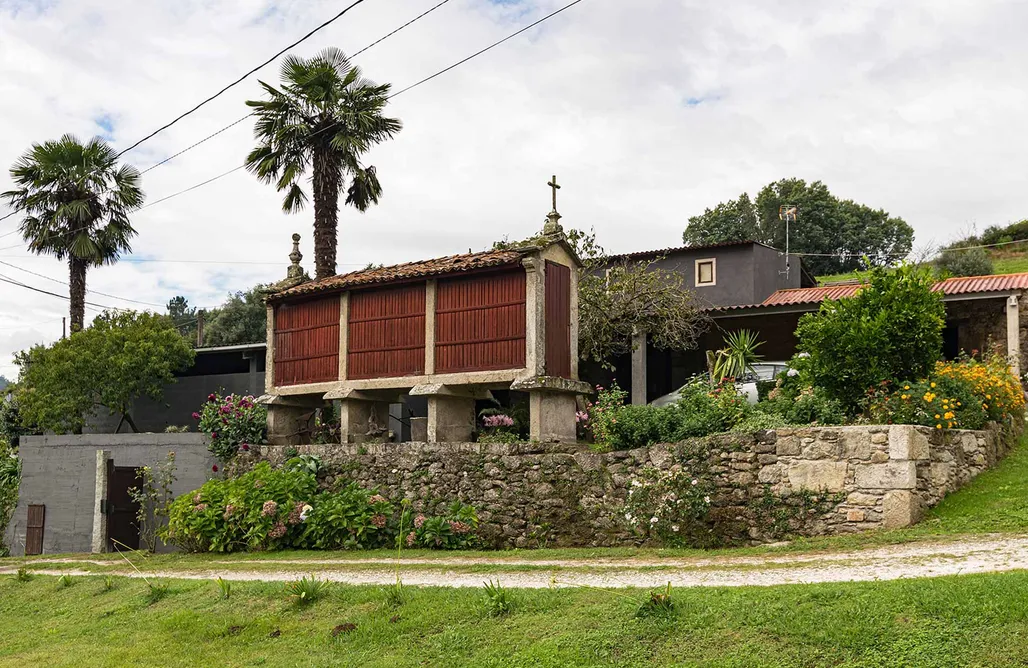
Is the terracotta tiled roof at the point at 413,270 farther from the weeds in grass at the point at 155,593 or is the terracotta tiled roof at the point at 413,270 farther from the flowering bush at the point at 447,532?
the weeds in grass at the point at 155,593

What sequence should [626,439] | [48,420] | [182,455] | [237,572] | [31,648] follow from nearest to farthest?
[31,648], [237,572], [626,439], [182,455], [48,420]

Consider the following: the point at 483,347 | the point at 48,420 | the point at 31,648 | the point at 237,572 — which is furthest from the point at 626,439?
the point at 48,420

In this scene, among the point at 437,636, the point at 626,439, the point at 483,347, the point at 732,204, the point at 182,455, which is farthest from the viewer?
the point at 732,204

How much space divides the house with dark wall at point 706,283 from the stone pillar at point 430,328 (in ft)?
26.5

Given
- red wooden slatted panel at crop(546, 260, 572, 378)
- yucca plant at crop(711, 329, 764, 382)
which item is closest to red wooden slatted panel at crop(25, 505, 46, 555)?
red wooden slatted panel at crop(546, 260, 572, 378)

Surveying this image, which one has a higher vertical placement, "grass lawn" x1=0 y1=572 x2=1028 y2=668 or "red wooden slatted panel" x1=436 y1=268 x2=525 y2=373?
"red wooden slatted panel" x1=436 y1=268 x2=525 y2=373

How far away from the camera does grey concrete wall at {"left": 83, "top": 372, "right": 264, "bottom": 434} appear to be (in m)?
24.8

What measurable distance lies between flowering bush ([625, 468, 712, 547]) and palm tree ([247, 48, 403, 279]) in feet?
41.4

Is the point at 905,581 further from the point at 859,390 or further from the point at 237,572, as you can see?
the point at 237,572

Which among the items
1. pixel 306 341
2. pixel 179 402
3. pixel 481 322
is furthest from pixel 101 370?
pixel 481 322

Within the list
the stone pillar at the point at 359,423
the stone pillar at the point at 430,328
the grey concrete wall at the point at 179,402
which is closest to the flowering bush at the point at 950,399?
the stone pillar at the point at 430,328

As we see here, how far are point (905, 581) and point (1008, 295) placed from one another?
13.8m

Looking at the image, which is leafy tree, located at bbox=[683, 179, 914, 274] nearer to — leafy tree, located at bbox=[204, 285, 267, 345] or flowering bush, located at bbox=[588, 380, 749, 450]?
leafy tree, located at bbox=[204, 285, 267, 345]

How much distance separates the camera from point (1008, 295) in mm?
19672
